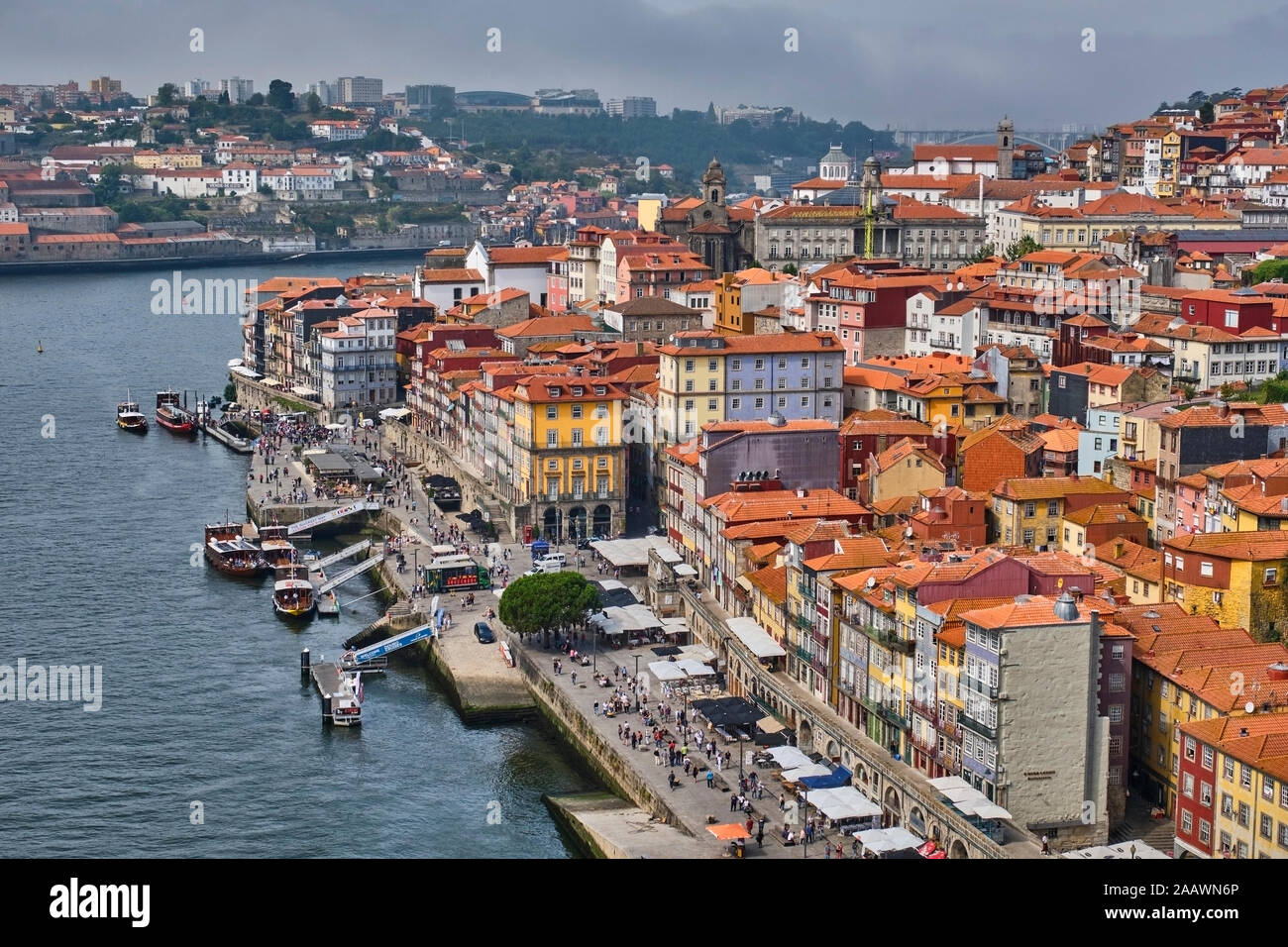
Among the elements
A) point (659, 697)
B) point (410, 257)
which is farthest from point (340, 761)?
point (410, 257)

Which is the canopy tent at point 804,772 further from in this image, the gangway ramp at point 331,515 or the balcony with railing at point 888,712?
the gangway ramp at point 331,515

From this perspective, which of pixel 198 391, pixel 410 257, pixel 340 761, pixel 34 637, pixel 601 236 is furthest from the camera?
pixel 410 257

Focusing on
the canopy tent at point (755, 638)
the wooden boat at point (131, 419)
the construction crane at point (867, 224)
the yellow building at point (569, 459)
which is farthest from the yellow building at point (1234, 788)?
the wooden boat at point (131, 419)

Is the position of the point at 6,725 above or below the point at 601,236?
below

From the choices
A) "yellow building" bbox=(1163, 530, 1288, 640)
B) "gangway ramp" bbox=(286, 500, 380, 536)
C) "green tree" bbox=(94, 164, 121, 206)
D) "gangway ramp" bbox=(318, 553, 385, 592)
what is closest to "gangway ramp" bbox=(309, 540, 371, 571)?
"gangway ramp" bbox=(318, 553, 385, 592)

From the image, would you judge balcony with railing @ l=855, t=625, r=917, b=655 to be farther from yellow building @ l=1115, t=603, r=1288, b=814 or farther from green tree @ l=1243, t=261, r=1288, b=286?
green tree @ l=1243, t=261, r=1288, b=286

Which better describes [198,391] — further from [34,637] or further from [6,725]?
[6,725]

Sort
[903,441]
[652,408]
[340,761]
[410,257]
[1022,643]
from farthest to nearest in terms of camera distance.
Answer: [410,257] → [652,408] → [903,441] → [340,761] → [1022,643]
